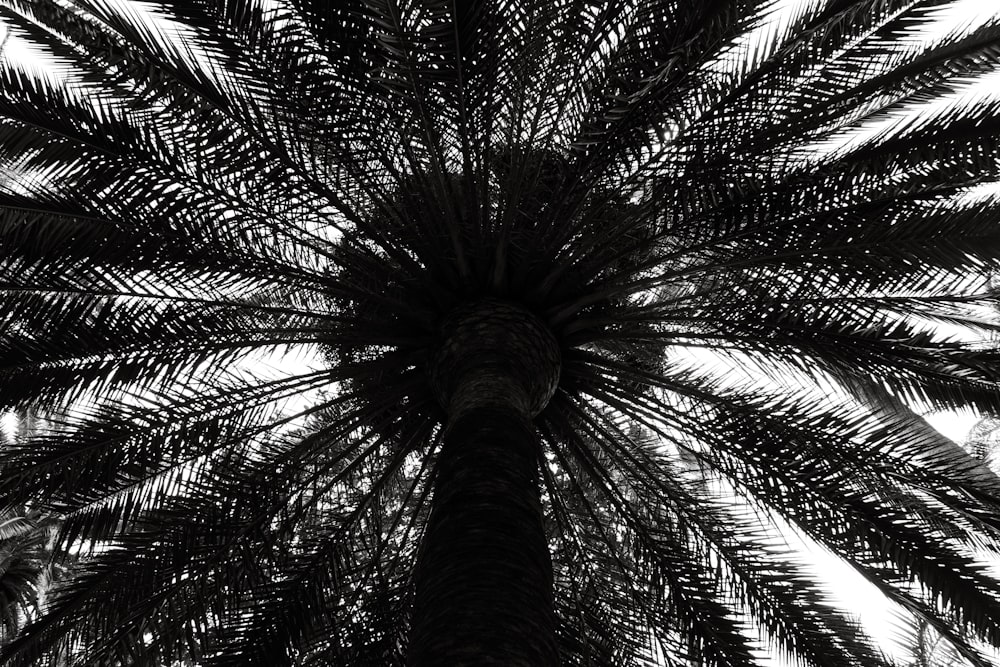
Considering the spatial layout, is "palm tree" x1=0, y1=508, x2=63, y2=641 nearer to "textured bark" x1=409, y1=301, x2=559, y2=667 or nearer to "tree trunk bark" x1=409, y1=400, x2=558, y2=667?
"textured bark" x1=409, y1=301, x2=559, y2=667

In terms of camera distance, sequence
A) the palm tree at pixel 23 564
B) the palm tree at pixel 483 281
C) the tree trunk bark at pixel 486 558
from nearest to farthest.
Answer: the tree trunk bark at pixel 486 558, the palm tree at pixel 483 281, the palm tree at pixel 23 564

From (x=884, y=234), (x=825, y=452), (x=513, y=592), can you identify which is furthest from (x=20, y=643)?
(x=884, y=234)

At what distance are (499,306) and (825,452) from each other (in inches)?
90.1

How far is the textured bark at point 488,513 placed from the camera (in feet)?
10.5

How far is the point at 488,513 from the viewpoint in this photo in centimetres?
385

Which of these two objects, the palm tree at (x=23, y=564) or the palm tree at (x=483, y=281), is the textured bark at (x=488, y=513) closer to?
the palm tree at (x=483, y=281)

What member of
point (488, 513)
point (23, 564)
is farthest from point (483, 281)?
point (23, 564)

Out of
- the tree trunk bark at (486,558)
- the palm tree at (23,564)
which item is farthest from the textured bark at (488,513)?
the palm tree at (23,564)

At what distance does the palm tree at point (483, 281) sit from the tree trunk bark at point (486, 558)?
0.25m

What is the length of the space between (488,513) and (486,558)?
0.31 meters

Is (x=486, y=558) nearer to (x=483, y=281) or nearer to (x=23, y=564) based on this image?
(x=483, y=281)

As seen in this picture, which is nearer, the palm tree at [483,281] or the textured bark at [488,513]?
the textured bark at [488,513]

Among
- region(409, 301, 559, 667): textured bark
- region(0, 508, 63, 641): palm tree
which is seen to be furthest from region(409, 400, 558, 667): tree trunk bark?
region(0, 508, 63, 641): palm tree

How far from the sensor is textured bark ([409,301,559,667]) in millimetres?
3199
